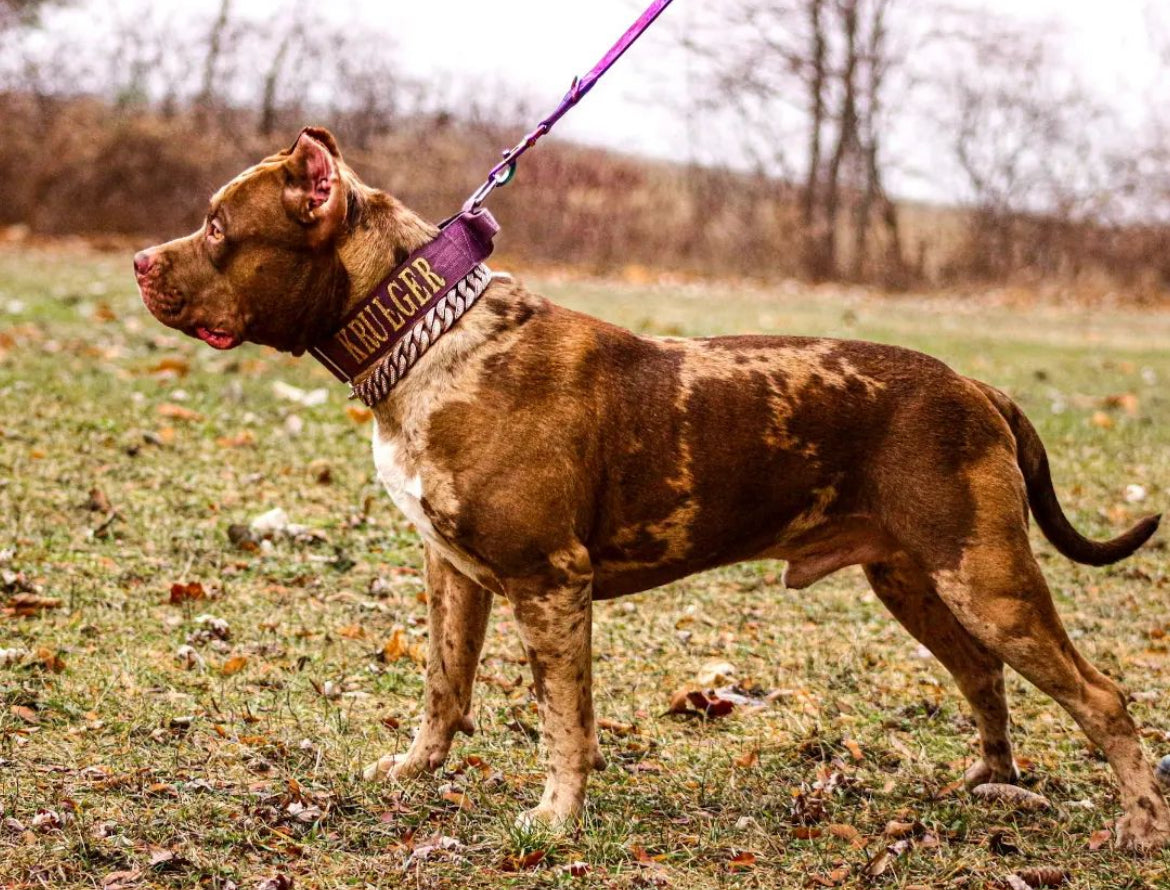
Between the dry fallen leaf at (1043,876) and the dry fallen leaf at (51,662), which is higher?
the dry fallen leaf at (1043,876)

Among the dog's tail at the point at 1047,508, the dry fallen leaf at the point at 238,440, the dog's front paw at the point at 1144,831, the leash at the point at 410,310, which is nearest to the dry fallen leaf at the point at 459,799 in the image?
the leash at the point at 410,310

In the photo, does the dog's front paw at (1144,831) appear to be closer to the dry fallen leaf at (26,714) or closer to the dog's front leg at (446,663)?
the dog's front leg at (446,663)

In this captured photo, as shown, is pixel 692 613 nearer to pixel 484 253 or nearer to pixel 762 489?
pixel 762 489

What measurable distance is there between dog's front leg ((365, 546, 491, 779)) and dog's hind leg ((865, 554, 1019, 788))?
136cm

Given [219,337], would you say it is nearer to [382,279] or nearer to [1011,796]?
[382,279]

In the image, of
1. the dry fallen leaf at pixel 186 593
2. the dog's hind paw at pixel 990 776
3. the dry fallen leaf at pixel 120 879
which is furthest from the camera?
the dry fallen leaf at pixel 186 593

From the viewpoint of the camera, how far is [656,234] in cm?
2594

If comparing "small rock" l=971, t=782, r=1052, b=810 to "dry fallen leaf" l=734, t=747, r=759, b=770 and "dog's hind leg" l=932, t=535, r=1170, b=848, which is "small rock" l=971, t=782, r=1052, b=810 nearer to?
"dog's hind leg" l=932, t=535, r=1170, b=848

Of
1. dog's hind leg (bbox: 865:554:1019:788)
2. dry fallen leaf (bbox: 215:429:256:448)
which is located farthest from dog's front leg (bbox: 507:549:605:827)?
dry fallen leaf (bbox: 215:429:256:448)

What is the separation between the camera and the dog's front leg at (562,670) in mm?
3910

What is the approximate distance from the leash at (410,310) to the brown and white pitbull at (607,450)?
46 millimetres

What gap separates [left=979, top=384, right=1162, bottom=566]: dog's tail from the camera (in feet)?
14.6

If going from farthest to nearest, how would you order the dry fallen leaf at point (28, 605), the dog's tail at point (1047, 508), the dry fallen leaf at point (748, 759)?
the dry fallen leaf at point (28, 605) → the dry fallen leaf at point (748, 759) → the dog's tail at point (1047, 508)

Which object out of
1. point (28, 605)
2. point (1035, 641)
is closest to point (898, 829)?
point (1035, 641)
